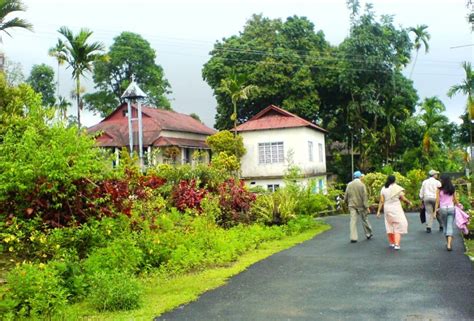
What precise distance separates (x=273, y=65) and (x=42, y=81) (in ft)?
93.1

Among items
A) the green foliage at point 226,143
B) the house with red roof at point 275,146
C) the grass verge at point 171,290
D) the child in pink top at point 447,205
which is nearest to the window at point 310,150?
the house with red roof at point 275,146

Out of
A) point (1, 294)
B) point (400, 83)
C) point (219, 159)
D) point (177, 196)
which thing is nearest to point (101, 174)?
point (1, 294)

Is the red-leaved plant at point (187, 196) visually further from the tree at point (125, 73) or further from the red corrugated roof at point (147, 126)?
the tree at point (125, 73)

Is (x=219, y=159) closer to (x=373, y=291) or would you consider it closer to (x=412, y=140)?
(x=412, y=140)

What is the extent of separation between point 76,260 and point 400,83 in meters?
34.3

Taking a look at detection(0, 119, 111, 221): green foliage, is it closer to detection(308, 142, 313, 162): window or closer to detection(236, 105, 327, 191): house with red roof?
detection(236, 105, 327, 191): house with red roof

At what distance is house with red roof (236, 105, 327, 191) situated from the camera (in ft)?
111

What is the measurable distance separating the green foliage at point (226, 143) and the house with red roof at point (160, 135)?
1076mm

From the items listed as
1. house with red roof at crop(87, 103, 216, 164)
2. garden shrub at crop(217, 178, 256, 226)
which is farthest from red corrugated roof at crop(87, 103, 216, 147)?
garden shrub at crop(217, 178, 256, 226)

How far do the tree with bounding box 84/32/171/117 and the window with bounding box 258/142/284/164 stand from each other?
20525 mm

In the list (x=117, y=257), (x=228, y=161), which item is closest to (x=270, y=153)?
(x=228, y=161)

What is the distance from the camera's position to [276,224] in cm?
1725

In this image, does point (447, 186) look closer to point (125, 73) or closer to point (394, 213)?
point (394, 213)

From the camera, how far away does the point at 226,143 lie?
33.4 m
